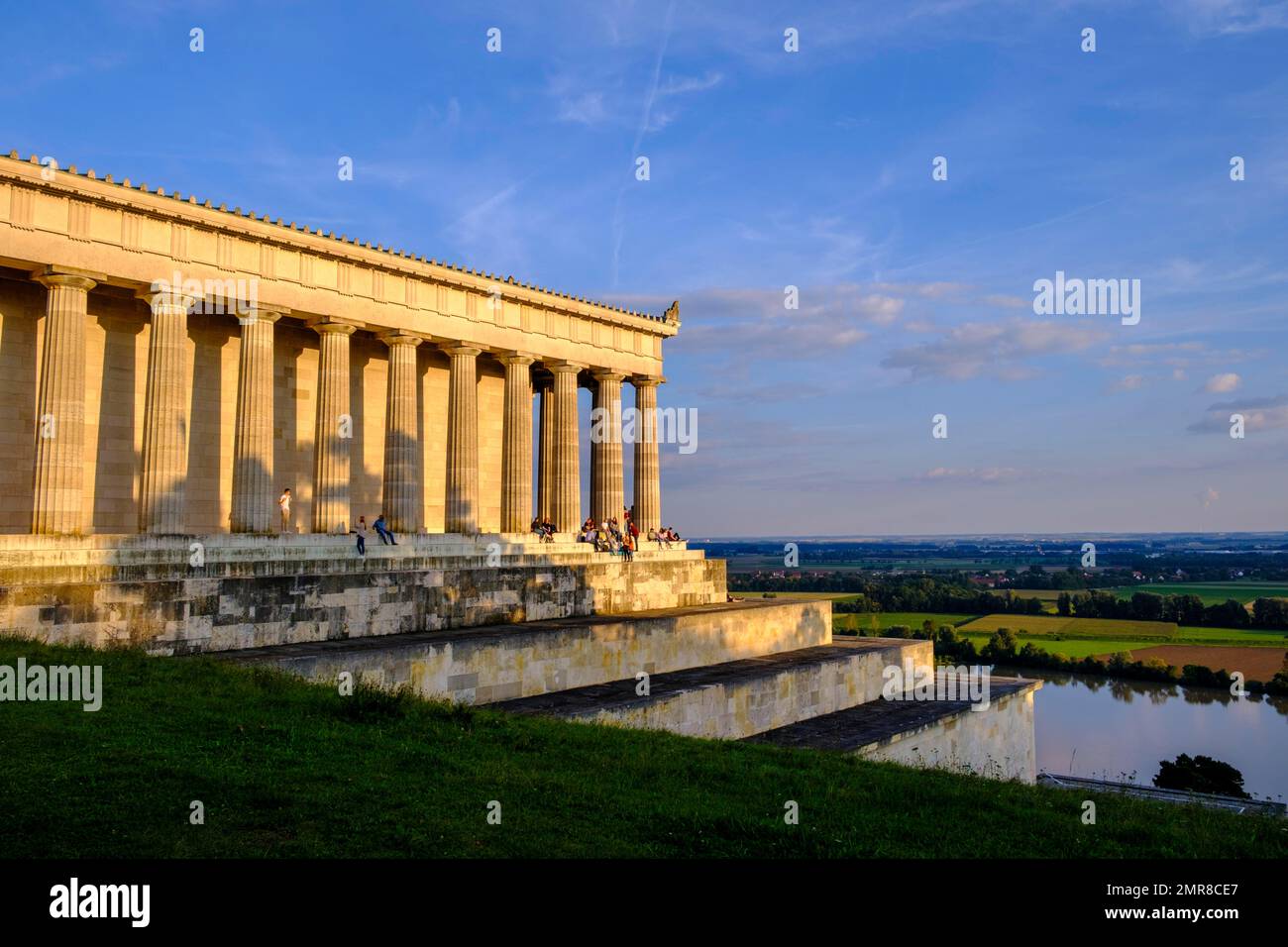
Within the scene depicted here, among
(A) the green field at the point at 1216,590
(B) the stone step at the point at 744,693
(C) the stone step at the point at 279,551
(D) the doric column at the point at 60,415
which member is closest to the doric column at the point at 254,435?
(C) the stone step at the point at 279,551

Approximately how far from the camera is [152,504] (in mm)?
26734

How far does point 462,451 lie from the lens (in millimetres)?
35688

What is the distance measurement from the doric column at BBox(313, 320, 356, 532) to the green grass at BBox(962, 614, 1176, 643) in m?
88.3

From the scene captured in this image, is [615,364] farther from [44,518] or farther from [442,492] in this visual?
[44,518]

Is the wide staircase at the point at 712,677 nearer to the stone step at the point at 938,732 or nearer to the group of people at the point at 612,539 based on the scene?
the stone step at the point at 938,732

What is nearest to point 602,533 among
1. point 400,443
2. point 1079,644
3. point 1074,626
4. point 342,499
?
point 400,443

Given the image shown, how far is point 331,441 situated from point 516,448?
878 centimetres

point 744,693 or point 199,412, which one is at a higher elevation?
point 199,412

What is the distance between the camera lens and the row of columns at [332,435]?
2520cm

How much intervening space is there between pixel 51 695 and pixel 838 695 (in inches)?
942

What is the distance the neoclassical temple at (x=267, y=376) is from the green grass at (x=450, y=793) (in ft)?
46.4

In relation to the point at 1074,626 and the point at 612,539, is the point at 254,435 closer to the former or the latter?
the point at 612,539

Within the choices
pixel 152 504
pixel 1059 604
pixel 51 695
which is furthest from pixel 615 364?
pixel 1059 604

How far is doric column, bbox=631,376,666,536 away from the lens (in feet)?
141
